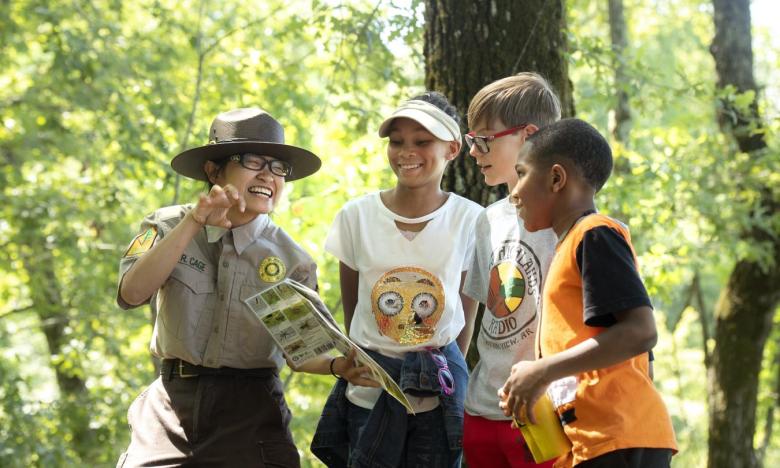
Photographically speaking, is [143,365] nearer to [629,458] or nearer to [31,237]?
[31,237]

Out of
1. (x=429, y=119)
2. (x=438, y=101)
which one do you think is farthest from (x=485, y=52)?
(x=429, y=119)

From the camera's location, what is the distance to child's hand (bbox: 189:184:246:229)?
3.00 m

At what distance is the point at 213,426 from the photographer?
10.3 feet

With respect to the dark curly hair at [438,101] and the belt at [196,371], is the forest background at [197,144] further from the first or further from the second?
the belt at [196,371]

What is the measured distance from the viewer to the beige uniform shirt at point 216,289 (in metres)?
3.19

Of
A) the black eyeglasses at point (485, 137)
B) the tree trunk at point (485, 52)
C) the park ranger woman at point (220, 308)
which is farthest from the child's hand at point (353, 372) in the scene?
the tree trunk at point (485, 52)

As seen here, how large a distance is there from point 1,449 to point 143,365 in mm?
2421

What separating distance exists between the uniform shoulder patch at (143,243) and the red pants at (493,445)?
1233 mm

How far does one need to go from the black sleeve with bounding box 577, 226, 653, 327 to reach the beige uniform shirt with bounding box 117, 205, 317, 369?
122 cm

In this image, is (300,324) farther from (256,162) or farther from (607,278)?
(607,278)

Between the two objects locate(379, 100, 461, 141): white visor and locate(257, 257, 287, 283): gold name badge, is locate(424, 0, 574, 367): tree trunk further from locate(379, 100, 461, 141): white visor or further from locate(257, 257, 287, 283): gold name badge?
locate(257, 257, 287, 283): gold name badge

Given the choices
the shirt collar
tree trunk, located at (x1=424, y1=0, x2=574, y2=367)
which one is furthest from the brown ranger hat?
tree trunk, located at (x1=424, y1=0, x2=574, y2=367)

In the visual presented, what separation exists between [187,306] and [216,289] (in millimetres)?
123

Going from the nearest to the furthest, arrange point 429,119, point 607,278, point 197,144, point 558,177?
1. point 607,278
2. point 558,177
3. point 429,119
4. point 197,144
